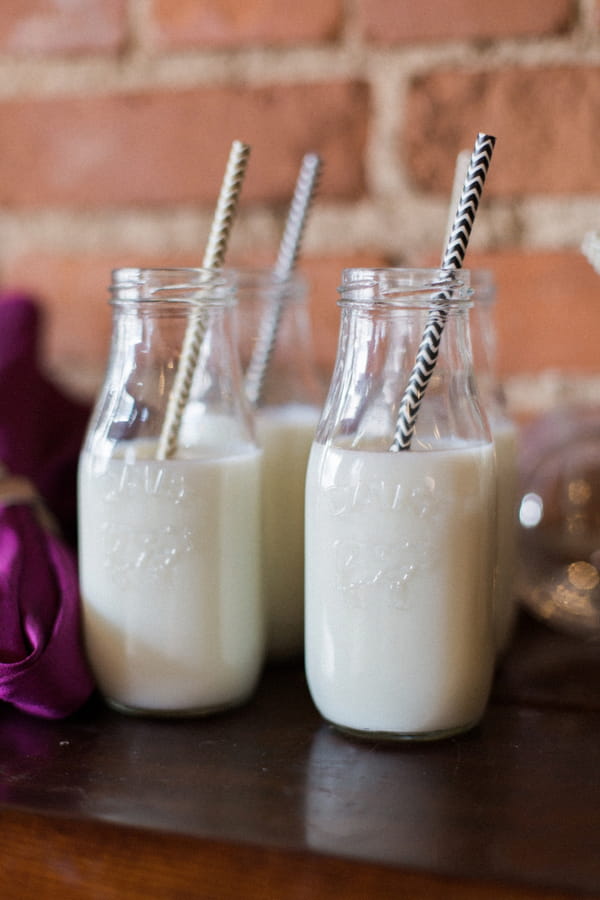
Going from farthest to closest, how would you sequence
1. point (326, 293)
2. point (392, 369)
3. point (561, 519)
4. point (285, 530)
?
point (326, 293) → point (561, 519) → point (285, 530) → point (392, 369)

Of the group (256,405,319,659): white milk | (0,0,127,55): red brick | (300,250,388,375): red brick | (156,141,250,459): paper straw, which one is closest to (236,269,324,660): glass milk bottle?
(256,405,319,659): white milk

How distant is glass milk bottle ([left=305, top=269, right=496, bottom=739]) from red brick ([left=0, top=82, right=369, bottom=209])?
391mm

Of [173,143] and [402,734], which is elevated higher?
[173,143]

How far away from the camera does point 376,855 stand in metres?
0.46

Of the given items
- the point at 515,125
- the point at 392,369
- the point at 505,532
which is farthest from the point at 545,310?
the point at 392,369

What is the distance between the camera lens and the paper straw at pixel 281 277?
2.37 feet

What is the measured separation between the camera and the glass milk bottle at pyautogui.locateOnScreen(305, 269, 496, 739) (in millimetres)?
581

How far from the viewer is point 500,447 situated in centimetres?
75

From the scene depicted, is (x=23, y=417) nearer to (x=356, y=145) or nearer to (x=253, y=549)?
(x=253, y=549)

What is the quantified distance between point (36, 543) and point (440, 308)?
299 mm

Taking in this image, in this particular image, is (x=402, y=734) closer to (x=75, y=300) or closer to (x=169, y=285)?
(x=169, y=285)

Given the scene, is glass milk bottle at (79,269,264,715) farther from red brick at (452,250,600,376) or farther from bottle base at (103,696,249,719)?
red brick at (452,250,600,376)

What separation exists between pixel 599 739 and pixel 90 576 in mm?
309

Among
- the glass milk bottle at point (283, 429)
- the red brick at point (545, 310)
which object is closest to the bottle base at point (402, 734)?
the glass milk bottle at point (283, 429)
